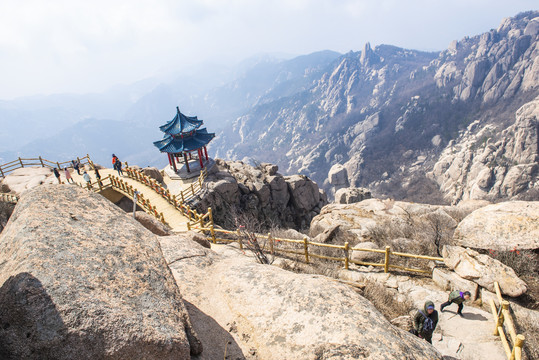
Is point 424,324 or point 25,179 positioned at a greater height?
point 25,179

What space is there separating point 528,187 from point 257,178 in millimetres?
76976

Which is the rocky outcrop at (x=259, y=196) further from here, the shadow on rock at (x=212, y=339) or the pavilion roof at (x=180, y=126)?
the shadow on rock at (x=212, y=339)

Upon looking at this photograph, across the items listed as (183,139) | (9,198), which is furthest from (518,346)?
(9,198)

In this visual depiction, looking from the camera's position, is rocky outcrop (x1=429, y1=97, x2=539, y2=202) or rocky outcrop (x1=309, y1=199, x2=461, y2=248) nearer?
rocky outcrop (x1=309, y1=199, x2=461, y2=248)

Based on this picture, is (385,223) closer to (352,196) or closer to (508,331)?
(508,331)

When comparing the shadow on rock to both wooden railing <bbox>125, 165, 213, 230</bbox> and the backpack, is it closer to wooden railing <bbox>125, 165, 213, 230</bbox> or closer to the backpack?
the backpack

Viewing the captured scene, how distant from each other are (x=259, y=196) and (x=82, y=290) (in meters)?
25.0

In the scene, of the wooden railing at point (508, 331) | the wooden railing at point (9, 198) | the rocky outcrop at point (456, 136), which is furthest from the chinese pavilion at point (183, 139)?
the rocky outcrop at point (456, 136)

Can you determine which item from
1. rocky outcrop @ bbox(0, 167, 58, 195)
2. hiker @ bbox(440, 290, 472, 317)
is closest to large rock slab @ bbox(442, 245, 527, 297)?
hiker @ bbox(440, 290, 472, 317)

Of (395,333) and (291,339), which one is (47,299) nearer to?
(291,339)

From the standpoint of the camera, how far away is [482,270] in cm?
789

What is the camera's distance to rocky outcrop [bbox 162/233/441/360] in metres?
4.09

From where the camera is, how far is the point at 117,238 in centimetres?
Result: 444

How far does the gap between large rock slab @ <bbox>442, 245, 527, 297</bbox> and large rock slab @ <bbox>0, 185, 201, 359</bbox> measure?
808cm
